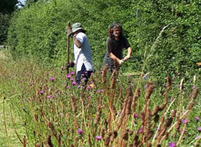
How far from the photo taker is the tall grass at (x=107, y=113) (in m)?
1.65

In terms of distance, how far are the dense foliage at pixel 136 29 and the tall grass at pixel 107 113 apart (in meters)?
0.27

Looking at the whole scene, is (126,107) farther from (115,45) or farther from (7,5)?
(7,5)

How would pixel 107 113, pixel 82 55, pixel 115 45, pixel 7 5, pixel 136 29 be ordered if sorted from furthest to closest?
1. pixel 7 5
2. pixel 136 29
3. pixel 115 45
4. pixel 82 55
5. pixel 107 113

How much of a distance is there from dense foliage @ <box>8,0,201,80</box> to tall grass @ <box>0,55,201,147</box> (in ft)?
0.88

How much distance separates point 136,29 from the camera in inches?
311

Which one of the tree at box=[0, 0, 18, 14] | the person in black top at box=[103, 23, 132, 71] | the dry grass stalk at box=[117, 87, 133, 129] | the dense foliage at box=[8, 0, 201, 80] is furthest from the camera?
the tree at box=[0, 0, 18, 14]

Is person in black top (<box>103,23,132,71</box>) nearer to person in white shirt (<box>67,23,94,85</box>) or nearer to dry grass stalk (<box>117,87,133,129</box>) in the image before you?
person in white shirt (<box>67,23,94,85</box>)

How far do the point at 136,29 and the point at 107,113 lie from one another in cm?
612

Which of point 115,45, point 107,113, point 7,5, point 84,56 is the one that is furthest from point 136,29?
point 7,5

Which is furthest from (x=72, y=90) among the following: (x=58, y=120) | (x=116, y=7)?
(x=116, y=7)

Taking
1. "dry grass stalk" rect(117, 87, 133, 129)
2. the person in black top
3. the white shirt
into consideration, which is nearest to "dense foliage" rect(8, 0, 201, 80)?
"dry grass stalk" rect(117, 87, 133, 129)

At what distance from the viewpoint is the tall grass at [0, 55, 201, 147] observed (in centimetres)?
165

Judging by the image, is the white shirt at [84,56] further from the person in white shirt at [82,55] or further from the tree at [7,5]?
the tree at [7,5]

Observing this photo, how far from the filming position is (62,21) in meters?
→ 11.1
